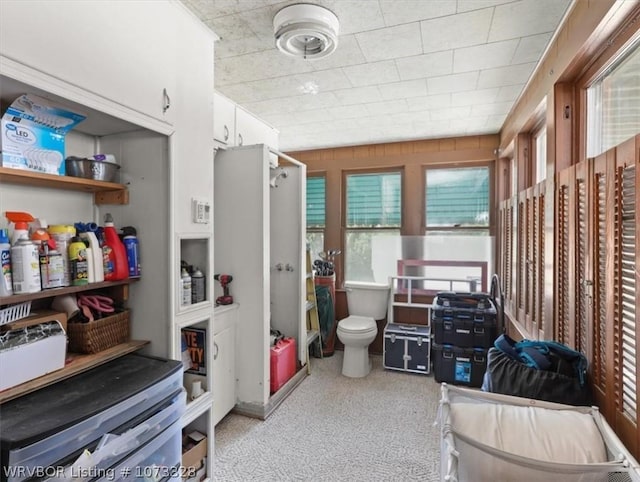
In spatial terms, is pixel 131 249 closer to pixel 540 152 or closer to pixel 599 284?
pixel 599 284

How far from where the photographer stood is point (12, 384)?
1086 mm

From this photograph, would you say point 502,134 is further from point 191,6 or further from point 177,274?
point 177,274

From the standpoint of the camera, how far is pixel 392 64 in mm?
2174

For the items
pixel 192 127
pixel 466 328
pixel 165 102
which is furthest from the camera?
pixel 466 328

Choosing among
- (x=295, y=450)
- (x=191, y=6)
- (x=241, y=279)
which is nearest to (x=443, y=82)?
(x=191, y=6)

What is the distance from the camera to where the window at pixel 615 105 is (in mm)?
1373

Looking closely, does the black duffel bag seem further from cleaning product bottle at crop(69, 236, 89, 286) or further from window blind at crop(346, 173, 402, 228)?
window blind at crop(346, 173, 402, 228)

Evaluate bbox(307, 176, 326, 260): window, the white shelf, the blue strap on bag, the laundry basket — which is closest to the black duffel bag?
the blue strap on bag

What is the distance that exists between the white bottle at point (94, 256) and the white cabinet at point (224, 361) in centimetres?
99

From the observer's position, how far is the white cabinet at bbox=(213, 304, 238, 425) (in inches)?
90.8

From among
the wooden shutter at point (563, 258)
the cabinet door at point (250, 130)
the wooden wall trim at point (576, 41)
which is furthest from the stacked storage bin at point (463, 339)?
the cabinet door at point (250, 130)

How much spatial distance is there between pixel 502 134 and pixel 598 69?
1955mm

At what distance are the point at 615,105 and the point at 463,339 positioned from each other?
2181 mm

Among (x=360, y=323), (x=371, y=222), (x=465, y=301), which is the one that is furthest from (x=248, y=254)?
(x=465, y=301)
